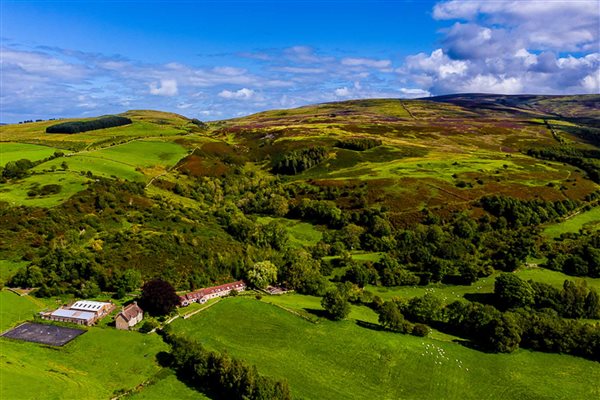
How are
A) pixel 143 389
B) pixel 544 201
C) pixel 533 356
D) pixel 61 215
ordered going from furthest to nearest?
pixel 544 201 → pixel 61 215 → pixel 533 356 → pixel 143 389

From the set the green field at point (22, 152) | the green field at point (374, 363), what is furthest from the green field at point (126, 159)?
the green field at point (374, 363)

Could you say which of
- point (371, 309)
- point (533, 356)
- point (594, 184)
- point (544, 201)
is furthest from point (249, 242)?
point (594, 184)

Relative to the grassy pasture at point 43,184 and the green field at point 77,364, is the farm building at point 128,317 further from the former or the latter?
the grassy pasture at point 43,184

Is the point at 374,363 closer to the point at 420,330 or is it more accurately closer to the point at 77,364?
the point at 420,330

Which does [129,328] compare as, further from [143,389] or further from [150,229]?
[150,229]

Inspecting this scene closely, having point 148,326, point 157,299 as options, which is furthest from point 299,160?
point 148,326

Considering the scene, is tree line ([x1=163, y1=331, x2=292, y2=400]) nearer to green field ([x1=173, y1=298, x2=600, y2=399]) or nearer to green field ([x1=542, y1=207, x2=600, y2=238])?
green field ([x1=173, y1=298, x2=600, y2=399])
